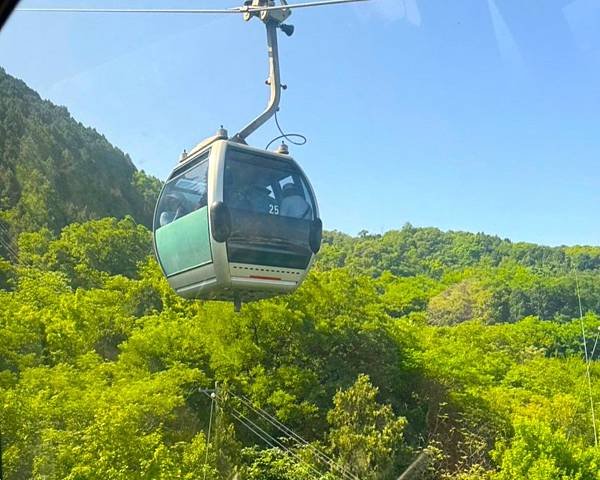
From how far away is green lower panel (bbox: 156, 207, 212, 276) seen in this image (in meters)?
6.54

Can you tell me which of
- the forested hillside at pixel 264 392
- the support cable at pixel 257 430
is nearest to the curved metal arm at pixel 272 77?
the forested hillside at pixel 264 392

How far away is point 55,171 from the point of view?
46.2 metres

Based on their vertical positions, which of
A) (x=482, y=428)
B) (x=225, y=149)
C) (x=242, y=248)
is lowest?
(x=482, y=428)

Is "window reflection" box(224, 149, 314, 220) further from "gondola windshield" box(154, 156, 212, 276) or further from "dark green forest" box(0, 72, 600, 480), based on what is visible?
"dark green forest" box(0, 72, 600, 480)

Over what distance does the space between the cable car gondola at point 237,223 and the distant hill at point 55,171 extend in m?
34.7

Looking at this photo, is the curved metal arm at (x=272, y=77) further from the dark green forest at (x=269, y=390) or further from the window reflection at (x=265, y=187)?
the dark green forest at (x=269, y=390)

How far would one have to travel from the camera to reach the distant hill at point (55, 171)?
4244cm

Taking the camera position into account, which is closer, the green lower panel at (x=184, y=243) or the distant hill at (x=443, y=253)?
Result: the green lower panel at (x=184, y=243)

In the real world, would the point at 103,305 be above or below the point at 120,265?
below

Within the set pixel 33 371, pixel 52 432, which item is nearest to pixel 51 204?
pixel 33 371

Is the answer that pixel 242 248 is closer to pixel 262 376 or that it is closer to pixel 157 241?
pixel 157 241

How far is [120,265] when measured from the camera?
115ft

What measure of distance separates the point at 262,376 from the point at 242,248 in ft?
41.4

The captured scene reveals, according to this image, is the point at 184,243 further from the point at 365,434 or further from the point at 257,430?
the point at 257,430
